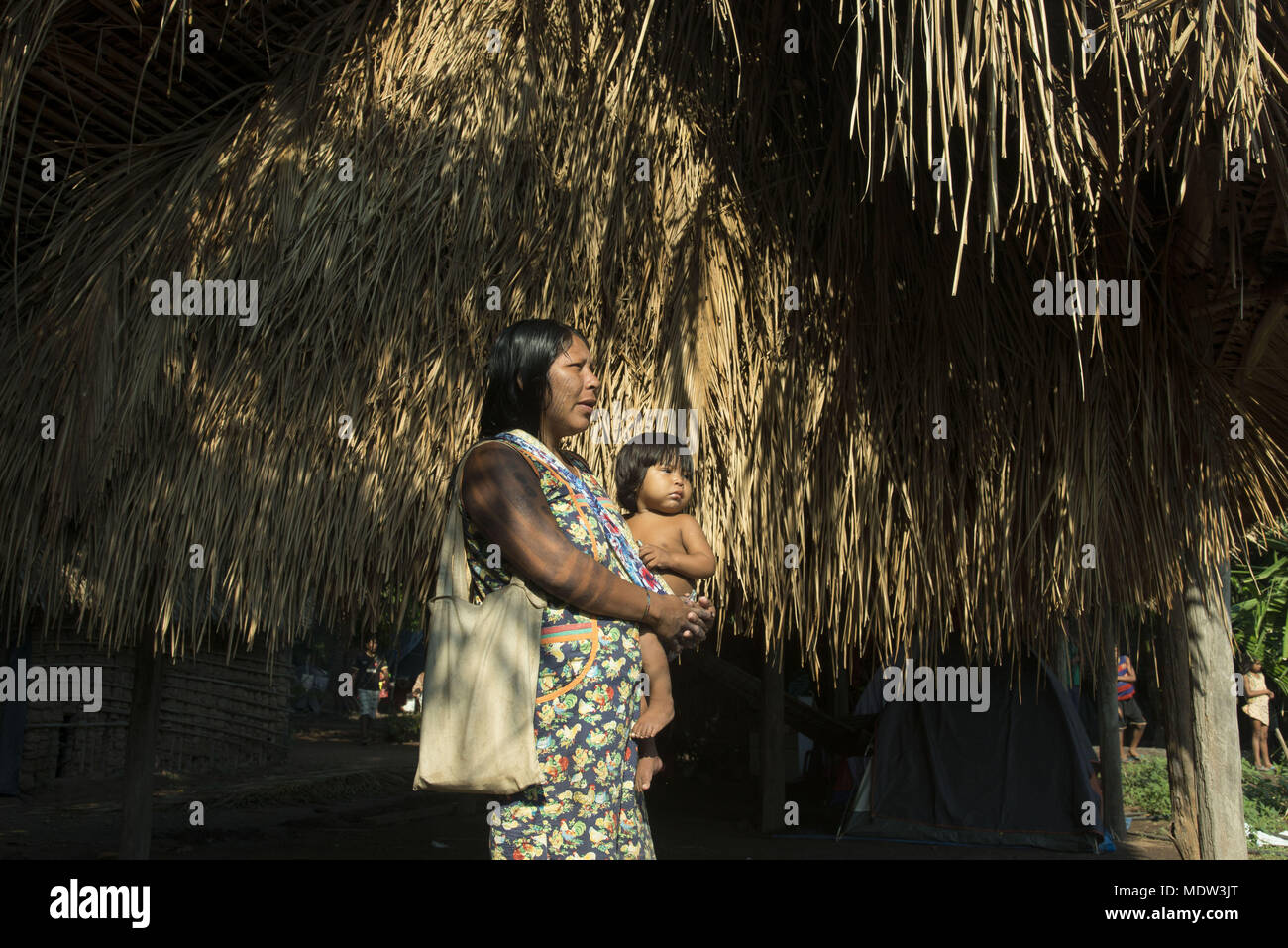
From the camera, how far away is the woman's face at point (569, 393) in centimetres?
193

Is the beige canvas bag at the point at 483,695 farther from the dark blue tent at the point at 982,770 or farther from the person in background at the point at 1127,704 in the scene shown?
the person in background at the point at 1127,704

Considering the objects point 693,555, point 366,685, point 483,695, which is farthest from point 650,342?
point 366,685

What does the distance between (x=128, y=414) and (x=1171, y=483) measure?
10.8 feet

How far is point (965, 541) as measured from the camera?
327 cm

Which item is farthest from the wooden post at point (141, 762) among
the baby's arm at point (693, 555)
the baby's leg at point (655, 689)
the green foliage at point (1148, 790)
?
the green foliage at point (1148, 790)

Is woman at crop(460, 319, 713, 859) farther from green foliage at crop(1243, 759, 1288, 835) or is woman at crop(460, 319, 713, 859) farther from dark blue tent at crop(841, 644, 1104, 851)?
green foliage at crop(1243, 759, 1288, 835)

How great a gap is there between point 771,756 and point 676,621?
5865 mm

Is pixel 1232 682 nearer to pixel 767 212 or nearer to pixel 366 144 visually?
pixel 767 212

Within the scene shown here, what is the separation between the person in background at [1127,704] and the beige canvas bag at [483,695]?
10811 millimetres

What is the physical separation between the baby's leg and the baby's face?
0.82 metres

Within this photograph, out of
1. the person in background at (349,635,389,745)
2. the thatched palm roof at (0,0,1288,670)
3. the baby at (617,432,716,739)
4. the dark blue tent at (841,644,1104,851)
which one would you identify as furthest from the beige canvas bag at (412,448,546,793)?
the person in background at (349,635,389,745)

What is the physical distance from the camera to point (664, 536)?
113 inches

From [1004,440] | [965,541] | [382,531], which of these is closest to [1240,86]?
[1004,440]

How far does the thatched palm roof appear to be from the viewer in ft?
10.5
